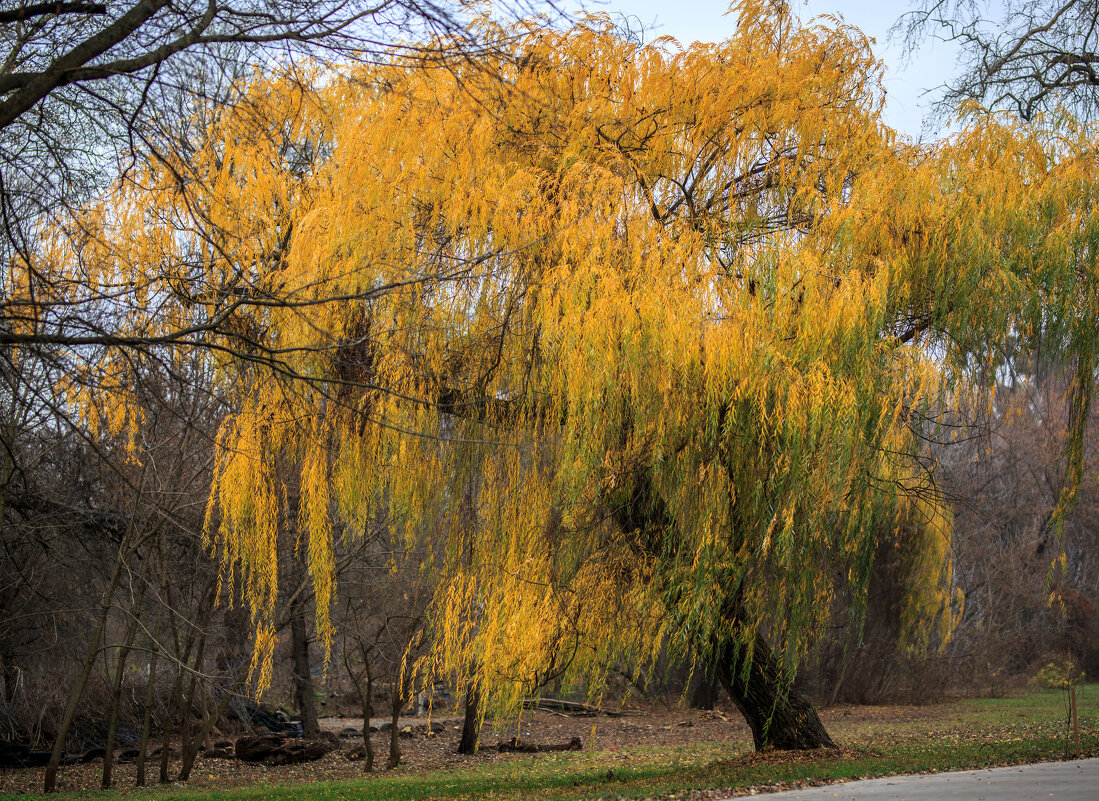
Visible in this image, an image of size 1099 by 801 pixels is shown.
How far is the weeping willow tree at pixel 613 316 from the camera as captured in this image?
24.5 feet

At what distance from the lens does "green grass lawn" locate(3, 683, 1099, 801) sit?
840 cm

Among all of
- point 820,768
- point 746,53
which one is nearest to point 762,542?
point 820,768

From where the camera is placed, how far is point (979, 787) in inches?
270

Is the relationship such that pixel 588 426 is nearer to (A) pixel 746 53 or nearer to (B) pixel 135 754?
(A) pixel 746 53

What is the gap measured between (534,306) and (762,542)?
270cm

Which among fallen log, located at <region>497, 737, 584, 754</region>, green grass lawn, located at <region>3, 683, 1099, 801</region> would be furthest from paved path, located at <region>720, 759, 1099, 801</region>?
fallen log, located at <region>497, 737, 584, 754</region>

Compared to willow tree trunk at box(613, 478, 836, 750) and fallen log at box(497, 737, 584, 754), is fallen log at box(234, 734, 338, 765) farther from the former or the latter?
willow tree trunk at box(613, 478, 836, 750)

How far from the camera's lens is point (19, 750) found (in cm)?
1384

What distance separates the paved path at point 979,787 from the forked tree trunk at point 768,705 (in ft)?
5.97

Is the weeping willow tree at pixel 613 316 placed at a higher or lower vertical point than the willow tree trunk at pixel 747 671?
higher

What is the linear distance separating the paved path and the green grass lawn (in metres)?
0.63

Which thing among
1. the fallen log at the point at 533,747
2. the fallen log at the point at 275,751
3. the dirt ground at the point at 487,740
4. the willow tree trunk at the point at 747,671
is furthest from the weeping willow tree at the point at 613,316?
the fallen log at the point at 533,747

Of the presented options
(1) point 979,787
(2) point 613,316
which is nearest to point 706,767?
(1) point 979,787

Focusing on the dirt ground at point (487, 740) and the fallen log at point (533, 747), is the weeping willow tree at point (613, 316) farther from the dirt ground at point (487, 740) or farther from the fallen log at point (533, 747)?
the fallen log at point (533, 747)
